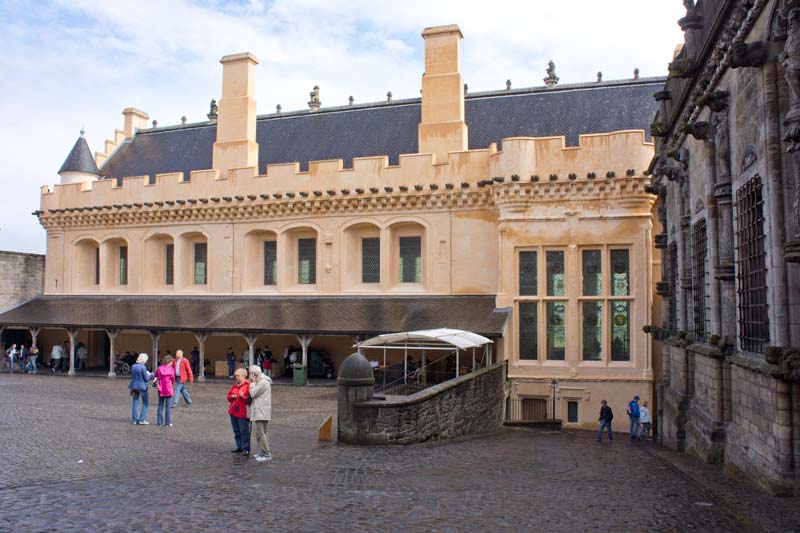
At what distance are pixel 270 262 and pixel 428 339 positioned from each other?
36.8 ft

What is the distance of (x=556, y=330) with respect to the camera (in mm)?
24891

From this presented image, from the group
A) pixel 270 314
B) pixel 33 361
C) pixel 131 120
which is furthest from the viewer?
pixel 131 120

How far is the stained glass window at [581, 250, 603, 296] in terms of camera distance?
24.7 m

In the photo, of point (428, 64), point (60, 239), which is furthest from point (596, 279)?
point (60, 239)

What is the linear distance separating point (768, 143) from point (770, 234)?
3.71 feet

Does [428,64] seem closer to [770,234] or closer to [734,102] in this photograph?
[734,102]

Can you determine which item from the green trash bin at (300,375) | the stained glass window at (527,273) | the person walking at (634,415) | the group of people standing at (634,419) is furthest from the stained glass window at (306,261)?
the person walking at (634,415)

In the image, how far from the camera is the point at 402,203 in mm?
26875

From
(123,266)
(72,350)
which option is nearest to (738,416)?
(72,350)

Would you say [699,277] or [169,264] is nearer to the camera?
[699,277]

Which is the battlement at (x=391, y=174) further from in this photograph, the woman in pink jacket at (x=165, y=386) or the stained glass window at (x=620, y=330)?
the woman in pink jacket at (x=165, y=386)

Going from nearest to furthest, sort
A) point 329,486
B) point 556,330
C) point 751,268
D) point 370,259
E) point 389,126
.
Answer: point 329,486 < point 751,268 < point 556,330 < point 370,259 < point 389,126

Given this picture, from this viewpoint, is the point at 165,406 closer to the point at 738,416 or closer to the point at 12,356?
the point at 738,416

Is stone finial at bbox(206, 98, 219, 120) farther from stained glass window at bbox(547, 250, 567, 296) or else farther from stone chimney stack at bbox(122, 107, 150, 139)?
stained glass window at bbox(547, 250, 567, 296)
